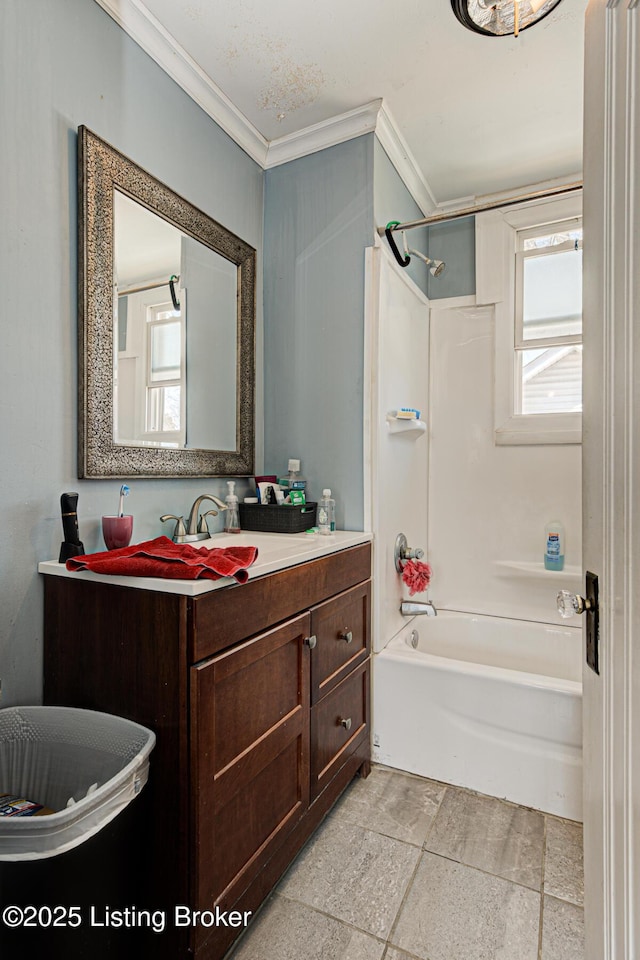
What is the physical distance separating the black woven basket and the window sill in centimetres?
118

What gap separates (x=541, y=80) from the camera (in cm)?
189

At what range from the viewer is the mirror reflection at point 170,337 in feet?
5.14

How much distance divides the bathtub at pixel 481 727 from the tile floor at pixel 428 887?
9cm

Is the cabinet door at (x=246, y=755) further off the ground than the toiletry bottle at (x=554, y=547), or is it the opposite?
the toiletry bottle at (x=554, y=547)

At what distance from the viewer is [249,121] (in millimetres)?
2084

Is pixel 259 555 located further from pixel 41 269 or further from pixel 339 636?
pixel 41 269

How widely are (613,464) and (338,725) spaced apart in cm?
145

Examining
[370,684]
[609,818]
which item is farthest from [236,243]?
[609,818]

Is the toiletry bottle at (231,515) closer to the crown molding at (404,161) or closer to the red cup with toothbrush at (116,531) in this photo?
the red cup with toothbrush at (116,531)

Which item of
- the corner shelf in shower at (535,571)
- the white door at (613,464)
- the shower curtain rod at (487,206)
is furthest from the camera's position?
the corner shelf in shower at (535,571)

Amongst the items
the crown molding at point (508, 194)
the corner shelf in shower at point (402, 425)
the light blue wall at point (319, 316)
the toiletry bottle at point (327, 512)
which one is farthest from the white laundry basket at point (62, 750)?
the crown molding at point (508, 194)

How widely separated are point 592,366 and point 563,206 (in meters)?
2.22

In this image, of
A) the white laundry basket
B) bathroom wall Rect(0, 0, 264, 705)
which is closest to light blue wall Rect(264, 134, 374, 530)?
bathroom wall Rect(0, 0, 264, 705)

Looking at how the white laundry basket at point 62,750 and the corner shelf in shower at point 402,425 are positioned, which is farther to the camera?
the corner shelf in shower at point 402,425
